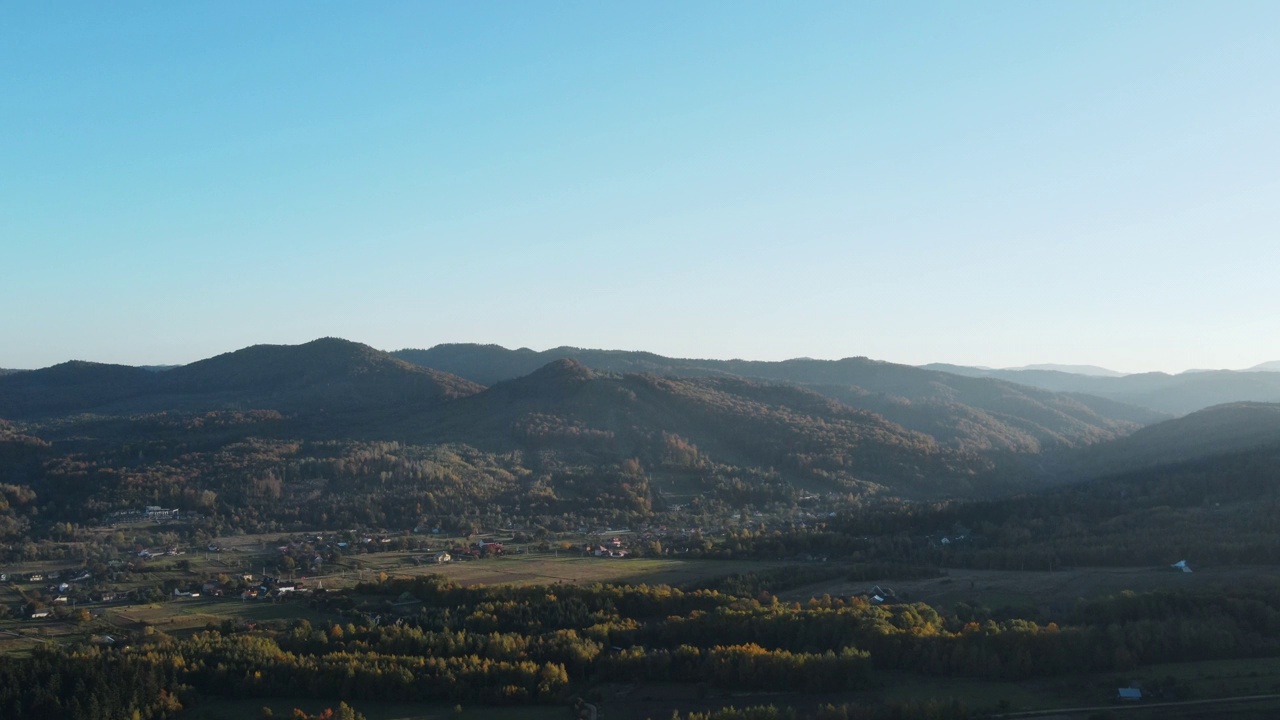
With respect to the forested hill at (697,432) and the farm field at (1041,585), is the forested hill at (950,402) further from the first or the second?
the farm field at (1041,585)

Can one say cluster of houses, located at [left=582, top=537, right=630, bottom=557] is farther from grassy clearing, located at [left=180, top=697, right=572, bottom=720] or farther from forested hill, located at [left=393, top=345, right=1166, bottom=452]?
forested hill, located at [left=393, top=345, right=1166, bottom=452]

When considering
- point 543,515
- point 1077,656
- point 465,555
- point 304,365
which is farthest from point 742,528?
point 304,365

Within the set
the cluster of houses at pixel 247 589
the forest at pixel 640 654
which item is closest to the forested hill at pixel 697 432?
the cluster of houses at pixel 247 589

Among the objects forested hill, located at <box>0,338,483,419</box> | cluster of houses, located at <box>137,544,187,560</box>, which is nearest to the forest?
cluster of houses, located at <box>137,544,187,560</box>

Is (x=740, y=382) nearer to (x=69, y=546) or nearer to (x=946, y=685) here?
(x=69, y=546)

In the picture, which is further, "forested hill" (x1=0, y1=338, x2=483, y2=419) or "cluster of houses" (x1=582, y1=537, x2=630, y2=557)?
"forested hill" (x1=0, y1=338, x2=483, y2=419)
